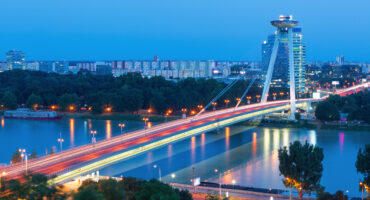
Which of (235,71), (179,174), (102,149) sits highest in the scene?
(235,71)

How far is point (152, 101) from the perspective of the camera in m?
14.1

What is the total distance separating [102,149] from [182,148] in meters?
2.78

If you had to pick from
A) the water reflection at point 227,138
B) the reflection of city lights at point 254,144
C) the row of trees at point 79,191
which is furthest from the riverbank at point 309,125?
the row of trees at point 79,191

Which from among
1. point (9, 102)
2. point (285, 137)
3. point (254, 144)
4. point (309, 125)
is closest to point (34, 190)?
point (254, 144)

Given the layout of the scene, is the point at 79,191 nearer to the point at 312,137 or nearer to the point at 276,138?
the point at 276,138

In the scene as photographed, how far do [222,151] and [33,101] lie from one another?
967cm

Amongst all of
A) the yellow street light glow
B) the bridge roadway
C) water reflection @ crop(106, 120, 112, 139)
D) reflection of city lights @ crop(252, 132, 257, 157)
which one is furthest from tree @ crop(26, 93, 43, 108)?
the yellow street light glow

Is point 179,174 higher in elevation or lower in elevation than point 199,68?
lower

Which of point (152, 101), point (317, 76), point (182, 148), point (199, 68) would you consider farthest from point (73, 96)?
point (199, 68)

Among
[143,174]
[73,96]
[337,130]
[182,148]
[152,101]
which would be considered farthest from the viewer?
[73,96]

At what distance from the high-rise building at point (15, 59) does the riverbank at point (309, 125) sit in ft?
114

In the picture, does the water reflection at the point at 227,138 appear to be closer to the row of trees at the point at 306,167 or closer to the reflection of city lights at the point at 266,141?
the reflection of city lights at the point at 266,141

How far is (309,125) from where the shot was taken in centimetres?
1158

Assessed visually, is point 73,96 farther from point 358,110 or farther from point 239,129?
point 358,110
